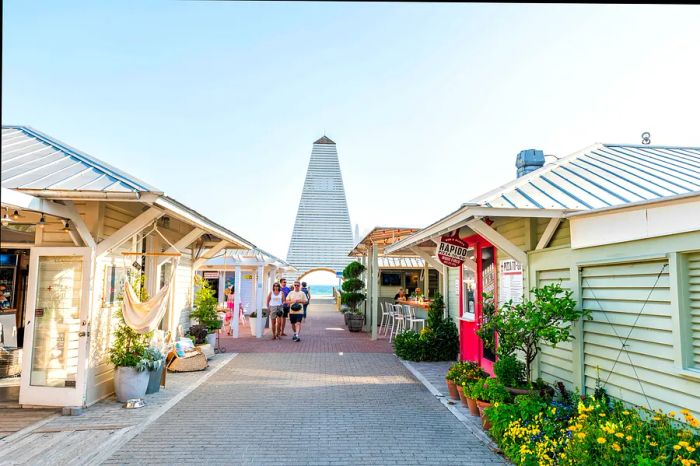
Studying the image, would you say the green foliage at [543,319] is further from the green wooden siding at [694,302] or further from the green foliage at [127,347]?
the green foliage at [127,347]

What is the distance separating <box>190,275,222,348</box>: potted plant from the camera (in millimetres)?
10430

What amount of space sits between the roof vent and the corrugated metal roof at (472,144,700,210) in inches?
39.0

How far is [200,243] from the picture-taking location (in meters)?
11.1

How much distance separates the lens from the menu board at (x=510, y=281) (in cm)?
676

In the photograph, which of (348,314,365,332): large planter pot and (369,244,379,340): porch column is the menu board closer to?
(369,244,379,340): porch column

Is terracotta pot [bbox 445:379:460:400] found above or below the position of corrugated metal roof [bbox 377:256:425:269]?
below

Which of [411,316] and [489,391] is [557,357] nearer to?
[489,391]

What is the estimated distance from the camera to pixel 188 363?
8438mm

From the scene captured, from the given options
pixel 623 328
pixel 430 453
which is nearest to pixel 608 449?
pixel 623 328

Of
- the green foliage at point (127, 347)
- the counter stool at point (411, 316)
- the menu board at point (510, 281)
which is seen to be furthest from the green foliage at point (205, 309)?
the menu board at point (510, 281)

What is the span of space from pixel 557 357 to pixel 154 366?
5.35 m

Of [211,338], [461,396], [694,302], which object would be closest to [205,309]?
[211,338]

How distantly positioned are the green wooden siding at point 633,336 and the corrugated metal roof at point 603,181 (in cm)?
78

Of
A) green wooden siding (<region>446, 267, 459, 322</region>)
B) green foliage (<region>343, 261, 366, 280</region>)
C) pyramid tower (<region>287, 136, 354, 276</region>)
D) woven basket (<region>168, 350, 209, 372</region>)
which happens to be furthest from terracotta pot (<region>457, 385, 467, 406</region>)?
pyramid tower (<region>287, 136, 354, 276</region>)
